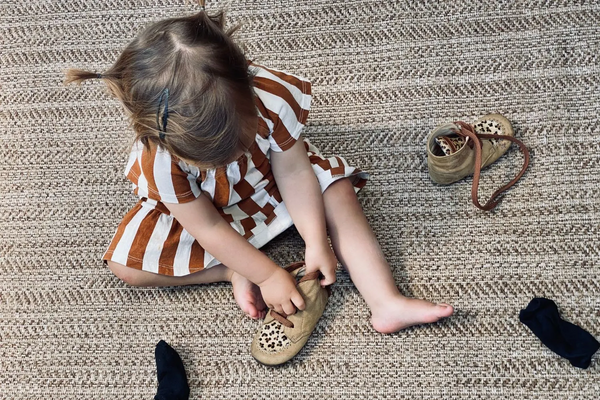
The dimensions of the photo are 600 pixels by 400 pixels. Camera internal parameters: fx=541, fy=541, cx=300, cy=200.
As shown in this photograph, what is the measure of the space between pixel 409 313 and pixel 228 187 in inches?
12.8

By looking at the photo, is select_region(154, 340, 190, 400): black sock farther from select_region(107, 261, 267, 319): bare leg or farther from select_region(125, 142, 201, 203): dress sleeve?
select_region(125, 142, 201, 203): dress sleeve

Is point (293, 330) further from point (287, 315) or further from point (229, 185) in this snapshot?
point (229, 185)

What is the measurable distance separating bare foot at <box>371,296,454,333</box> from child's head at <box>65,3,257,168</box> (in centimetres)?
37

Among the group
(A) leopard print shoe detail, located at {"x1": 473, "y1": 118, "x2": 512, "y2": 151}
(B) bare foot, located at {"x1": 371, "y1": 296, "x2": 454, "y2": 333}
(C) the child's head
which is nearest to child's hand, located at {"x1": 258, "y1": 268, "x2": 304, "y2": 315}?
(B) bare foot, located at {"x1": 371, "y1": 296, "x2": 454, "y2": 333}

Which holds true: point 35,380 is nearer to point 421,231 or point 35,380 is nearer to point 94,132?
point 94,132

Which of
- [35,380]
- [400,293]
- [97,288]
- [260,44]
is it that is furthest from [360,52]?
[35,380]

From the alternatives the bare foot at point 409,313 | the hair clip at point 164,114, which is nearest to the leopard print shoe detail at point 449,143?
the bare foot at point 409,313

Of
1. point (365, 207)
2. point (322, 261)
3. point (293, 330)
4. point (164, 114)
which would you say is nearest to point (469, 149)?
point (365, 207)

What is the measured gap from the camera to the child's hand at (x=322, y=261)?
815 millimetres

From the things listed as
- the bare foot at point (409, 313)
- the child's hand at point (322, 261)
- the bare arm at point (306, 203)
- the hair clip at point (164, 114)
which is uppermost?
the hair clip at point (164, 114)

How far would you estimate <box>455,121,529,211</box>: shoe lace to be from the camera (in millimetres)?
847

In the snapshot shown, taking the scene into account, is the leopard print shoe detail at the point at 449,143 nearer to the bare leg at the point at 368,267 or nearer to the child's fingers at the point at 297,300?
the bare leg at the point at 368,267

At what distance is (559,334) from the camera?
0.79 m

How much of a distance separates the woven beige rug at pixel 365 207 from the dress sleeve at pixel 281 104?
8.1 inches
